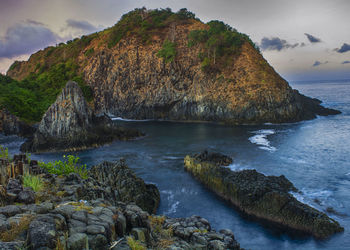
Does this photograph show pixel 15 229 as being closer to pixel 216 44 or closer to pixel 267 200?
pixel 267 200

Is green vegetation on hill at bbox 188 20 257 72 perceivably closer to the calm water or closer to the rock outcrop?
the calm water

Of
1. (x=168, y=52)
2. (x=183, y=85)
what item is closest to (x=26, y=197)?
(x=183, y=85)

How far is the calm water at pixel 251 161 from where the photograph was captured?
57.3ft

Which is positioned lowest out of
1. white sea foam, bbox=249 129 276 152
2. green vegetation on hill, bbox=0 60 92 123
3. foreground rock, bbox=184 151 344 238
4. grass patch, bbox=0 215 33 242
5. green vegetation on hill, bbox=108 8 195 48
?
foreground rock, bbox=184 151 344 238

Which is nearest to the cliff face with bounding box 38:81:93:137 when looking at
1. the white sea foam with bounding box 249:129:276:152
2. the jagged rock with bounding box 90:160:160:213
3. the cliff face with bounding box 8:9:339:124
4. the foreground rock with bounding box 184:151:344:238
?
the jagged rock with bounding box 90:160:160:213

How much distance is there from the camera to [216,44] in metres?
72.8

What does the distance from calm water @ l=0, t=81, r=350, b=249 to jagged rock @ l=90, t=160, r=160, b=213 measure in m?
1.29

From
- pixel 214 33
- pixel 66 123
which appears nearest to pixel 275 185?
pixel 66 123

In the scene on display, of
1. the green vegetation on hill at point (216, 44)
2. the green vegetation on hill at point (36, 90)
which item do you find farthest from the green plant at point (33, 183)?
the green vegetation on hill at point (216, 44)

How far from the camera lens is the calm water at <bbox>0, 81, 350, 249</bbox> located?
17.5 metres

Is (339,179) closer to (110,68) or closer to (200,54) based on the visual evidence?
(200,54)

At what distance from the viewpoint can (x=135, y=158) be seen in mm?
35344

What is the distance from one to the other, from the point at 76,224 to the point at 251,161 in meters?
27.5

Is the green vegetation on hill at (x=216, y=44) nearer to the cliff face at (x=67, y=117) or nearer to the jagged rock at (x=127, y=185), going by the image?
the cliff face at (x=67, y=117)
